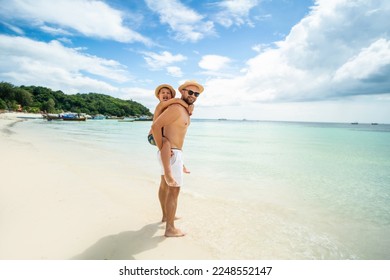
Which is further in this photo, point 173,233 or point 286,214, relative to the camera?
point 286,214

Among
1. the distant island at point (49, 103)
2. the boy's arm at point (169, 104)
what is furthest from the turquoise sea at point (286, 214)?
the distant island at point (49, 103)

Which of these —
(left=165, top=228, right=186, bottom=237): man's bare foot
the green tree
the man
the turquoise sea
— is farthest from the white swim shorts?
the green tree

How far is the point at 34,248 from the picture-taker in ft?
9.16

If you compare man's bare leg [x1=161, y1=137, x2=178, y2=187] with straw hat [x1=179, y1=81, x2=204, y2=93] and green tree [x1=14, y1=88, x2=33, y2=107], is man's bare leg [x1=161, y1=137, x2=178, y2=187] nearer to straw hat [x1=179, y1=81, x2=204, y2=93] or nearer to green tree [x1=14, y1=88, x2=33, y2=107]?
straw hat [x1=179, y1=81, x2=204, y2=93]

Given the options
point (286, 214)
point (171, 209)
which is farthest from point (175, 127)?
point (286, 214)

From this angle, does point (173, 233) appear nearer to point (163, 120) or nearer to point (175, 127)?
point (175, 127)

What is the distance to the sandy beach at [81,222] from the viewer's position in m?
2.86

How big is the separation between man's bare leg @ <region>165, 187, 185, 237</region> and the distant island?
96.4 m

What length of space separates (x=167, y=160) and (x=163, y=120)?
0.52 metres

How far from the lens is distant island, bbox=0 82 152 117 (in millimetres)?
87562

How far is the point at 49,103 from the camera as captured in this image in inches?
3848

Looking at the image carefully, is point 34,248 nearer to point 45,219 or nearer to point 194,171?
point 45,219

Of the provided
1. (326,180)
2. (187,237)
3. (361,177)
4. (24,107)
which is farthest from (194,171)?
(24,107)
